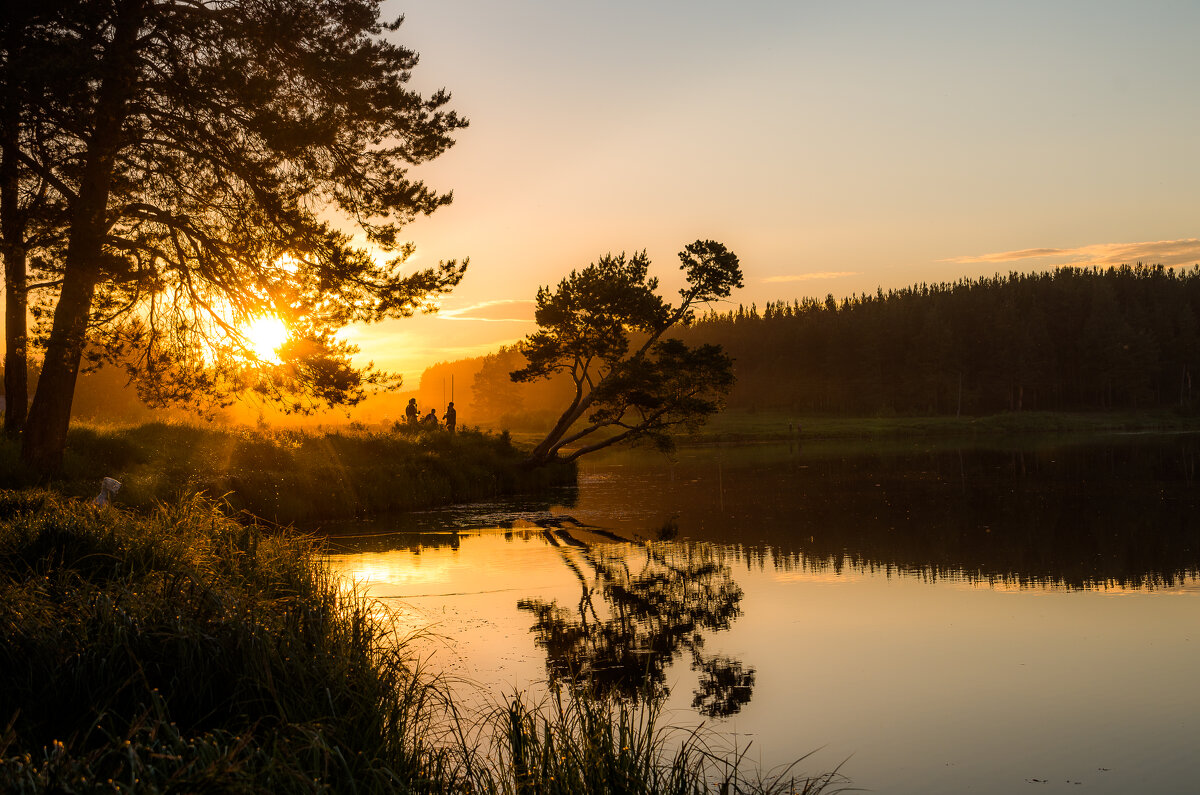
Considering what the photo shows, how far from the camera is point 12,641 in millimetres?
7383

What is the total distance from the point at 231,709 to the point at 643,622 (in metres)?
7.52

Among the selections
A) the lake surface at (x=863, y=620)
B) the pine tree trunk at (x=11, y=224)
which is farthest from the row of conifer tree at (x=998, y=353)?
the pine tree trunk at (x=11, y=224)

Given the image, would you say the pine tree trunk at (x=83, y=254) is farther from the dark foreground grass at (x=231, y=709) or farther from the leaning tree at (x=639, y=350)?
→ the leaning tree at (x=639, y=350)

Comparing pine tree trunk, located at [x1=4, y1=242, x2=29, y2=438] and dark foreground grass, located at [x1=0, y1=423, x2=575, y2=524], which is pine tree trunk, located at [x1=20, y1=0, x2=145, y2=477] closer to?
dark foreground grass, located at [x1=0, y1=423, x2=575, y2=524]

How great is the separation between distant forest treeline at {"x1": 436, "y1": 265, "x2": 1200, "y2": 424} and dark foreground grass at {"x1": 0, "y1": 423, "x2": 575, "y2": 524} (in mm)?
68622

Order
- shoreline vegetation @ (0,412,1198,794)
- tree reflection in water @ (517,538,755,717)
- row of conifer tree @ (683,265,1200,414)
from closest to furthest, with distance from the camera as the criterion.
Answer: shoreline vegetation @ (0,412,1198,794), tree reflection in water @ (517,538,755,717), row of conifer tree @ (683,265,1200,414)

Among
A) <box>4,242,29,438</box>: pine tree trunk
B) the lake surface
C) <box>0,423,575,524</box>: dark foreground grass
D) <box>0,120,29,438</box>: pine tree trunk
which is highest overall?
<box>0,120,29,438</box>: pine tree trunk

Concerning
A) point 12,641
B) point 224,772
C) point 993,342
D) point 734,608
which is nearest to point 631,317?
point 734,608

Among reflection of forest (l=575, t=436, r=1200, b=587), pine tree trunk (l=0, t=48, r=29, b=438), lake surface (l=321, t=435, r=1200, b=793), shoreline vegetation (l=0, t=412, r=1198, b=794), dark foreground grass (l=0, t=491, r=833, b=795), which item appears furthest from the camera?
reflection of forest (l=575, t=436, r=1200, b=587)

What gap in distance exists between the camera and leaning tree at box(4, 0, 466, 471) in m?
16.8

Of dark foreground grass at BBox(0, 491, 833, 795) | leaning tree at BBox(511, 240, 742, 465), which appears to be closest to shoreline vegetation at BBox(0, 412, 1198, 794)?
dark foreground grass at BBox(0, 491, 833, 795)

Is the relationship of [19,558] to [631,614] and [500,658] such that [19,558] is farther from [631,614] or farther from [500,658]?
[631,614]

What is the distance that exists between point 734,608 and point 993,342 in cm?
9673

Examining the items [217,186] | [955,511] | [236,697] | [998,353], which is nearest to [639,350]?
[955,511]
